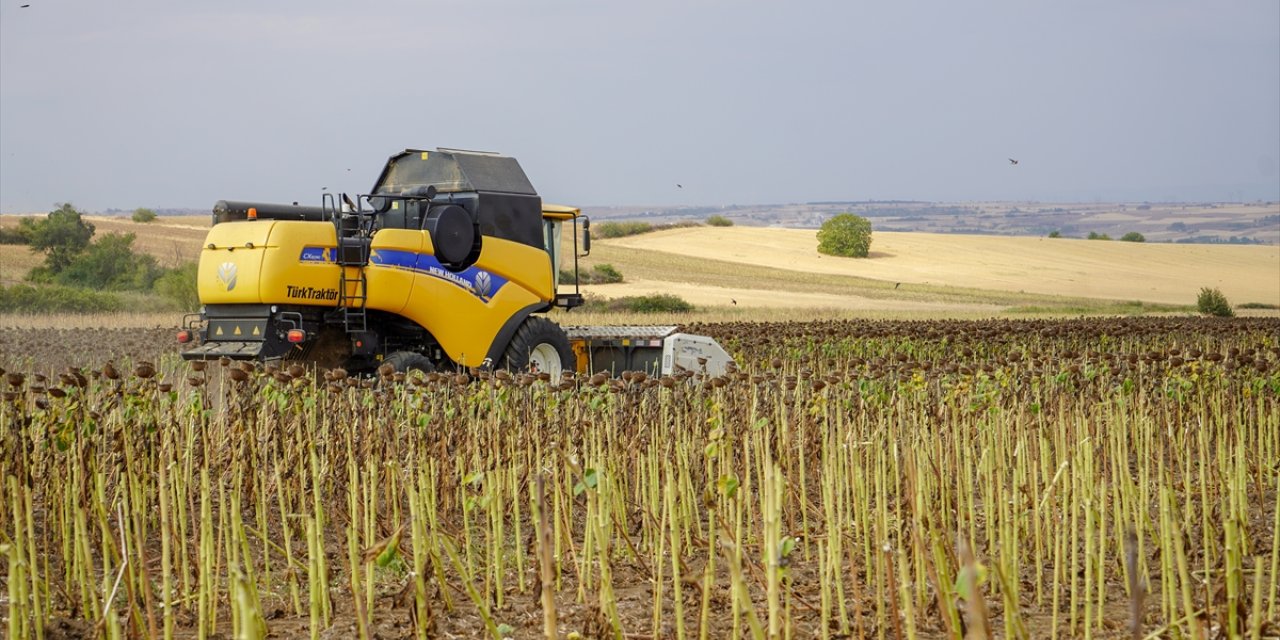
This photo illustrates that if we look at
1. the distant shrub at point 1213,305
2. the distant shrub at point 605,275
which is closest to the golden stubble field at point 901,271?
the distant shrub at point 605,275

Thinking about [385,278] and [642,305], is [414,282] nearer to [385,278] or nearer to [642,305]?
[385,278]

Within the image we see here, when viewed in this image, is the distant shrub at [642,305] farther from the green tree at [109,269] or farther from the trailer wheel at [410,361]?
the trailer wheel at [410,361]

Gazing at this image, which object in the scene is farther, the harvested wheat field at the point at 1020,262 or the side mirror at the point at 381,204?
the harvested wheat field at the point at 1020,262

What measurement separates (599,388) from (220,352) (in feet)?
20.9

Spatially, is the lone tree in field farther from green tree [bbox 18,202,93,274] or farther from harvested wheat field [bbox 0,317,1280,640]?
harvested wheat field [bbox 0,317,1280,640]

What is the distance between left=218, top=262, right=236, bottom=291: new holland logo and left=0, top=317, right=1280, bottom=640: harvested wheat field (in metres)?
4.10

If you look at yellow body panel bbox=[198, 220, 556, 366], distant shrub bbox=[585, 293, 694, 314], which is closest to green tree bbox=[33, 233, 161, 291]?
distant shrub bbox=[585, 293, 694, 314]

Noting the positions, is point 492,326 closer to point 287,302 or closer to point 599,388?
point 287,302

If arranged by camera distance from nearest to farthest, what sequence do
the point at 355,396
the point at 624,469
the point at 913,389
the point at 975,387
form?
the point at 624,469 → the point at 355,396 → the point at 913,389 → the point at 975,387

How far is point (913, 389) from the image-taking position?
9.62 m

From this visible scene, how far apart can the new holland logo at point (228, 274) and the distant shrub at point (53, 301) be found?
24519 millimetres

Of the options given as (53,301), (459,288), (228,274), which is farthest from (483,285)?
(53,301)

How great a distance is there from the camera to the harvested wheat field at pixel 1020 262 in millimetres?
69938

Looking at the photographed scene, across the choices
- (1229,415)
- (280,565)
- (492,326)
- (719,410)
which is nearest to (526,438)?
(719,410)
